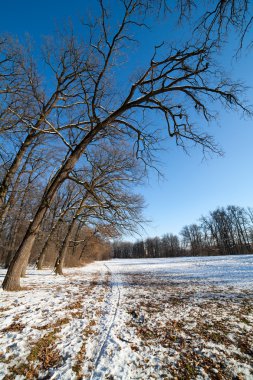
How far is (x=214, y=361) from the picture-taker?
9.25 feet

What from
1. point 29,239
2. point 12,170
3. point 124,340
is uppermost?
point 12,170

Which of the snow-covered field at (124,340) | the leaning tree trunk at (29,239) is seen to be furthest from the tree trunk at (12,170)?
the snow-covered field at (124,340)

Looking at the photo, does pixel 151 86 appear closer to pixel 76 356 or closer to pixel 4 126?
pixel 4 126

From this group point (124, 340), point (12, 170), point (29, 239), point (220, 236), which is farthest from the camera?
point (220, 236)

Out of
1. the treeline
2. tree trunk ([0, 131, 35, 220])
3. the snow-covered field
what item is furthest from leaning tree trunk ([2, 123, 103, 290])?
the treeline

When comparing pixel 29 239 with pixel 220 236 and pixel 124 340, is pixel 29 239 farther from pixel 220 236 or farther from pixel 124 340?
pixel 220 236

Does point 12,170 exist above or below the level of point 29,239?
above

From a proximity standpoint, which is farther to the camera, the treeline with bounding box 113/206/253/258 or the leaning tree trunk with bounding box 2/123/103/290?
the treeline with bounding box 113/206/253/258

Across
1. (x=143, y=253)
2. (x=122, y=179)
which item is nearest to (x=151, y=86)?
(x=122, y=179)

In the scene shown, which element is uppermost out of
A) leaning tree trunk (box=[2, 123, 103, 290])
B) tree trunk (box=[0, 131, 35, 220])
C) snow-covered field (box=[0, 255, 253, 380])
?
tree trunk (box=[0, 131, 35, 220])

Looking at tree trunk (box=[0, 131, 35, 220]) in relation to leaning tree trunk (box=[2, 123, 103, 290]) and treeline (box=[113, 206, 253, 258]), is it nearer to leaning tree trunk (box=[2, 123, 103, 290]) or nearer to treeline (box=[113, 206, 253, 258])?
leaning tree trunk (box=[2, 123, 103, 290])

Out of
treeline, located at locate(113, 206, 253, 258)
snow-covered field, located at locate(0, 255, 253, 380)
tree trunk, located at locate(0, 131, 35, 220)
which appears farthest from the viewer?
treeline, located at locate(113, 206, 253, 258)

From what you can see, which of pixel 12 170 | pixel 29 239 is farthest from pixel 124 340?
pixel 12 170

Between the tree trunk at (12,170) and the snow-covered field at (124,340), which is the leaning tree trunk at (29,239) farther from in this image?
the tree trunk at (12,170)
